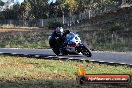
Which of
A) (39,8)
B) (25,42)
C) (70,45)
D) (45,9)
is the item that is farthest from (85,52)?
(39,8)

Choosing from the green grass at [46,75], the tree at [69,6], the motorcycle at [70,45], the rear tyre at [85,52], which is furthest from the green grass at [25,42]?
the tree at [69,6]

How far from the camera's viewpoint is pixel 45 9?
317 feet

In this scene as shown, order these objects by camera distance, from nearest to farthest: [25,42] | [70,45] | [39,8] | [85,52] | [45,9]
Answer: [85,52], [70,45], [25,42], [45,9], [39,8]

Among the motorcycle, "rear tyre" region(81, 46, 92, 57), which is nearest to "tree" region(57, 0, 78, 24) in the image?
the motorcycle

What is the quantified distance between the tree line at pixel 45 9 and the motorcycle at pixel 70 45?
225ft

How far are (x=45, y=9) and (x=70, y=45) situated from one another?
248 ft

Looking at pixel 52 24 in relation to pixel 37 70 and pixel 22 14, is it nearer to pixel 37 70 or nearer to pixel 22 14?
pixel 22 14

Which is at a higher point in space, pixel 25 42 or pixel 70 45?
pixel 70 45

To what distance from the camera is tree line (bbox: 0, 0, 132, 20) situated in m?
91.6

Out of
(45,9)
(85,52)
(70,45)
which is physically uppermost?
(45,9)

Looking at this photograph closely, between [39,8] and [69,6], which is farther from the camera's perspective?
[39,8]

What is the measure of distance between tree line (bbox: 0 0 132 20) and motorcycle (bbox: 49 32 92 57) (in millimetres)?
68667

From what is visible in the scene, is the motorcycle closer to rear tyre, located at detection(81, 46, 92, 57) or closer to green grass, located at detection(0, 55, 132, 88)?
rear tyre, located at detection(81, 46, 92, 57)

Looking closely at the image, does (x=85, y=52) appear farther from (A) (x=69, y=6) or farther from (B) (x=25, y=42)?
(A) (x=69, y=6)
